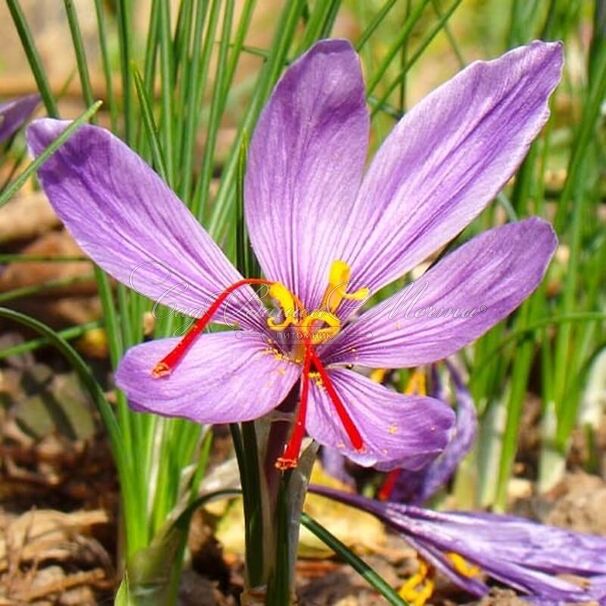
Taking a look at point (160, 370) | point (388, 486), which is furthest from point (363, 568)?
point (388, 486)

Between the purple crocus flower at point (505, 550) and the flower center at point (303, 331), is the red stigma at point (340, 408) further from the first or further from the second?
the purple crocus flower at point (505, 550)

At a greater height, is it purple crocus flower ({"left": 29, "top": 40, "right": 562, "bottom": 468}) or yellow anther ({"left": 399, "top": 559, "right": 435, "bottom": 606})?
purple crocus flower ({"left": 29, "top": 40, "right": 562, "bottom": 468})

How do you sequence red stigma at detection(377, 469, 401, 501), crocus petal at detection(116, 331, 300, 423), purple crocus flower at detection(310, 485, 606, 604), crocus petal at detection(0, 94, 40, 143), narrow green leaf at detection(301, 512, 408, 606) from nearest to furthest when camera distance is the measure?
1. crocus petal at detection(116, 331, 300, 423)
2. narrow green leaf at detection(301, 512, 408, 606)
3. purple crocus flower at detection(310, 485, 606, 604)
4. crocus petal at detection(0, 94, 40, 143)
5. red stigma at detection(377, 469, 401, 501)

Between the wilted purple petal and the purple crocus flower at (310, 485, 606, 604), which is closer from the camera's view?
the purple crocus flower at (310, 485, 606, 604)

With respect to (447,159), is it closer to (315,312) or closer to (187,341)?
(315,312)

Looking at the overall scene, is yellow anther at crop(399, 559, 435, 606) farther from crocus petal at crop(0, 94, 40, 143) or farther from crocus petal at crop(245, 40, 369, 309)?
crocus petal at crop(0, 94, 40, 143)

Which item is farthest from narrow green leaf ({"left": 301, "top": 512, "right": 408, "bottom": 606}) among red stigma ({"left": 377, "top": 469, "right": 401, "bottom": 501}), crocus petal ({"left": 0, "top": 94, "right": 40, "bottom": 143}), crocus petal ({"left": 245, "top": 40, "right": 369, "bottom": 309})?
crocus petal ({"left": 0, "top": 94, "right": 40, "bottom": 143})
